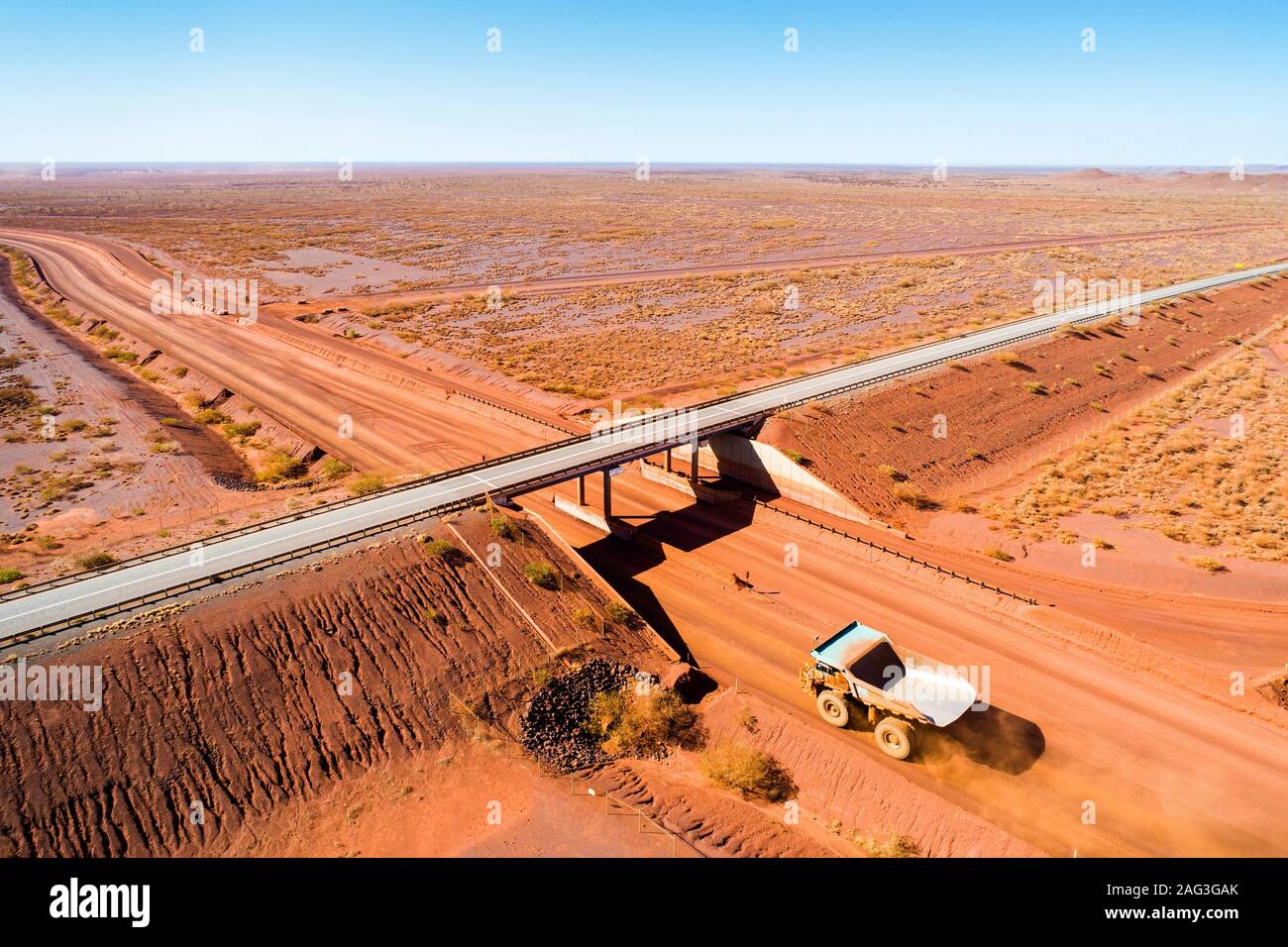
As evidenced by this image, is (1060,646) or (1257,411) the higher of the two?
(1257,411)

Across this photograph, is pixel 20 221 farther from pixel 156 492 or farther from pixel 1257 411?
pixel 1257 411

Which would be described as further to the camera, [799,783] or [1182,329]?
[1182,329]

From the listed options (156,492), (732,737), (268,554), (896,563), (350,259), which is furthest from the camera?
(350,259)

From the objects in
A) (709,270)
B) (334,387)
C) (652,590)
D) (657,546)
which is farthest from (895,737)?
(709,270)

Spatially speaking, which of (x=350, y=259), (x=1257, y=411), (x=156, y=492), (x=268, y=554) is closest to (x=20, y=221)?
(x=350, y=259)

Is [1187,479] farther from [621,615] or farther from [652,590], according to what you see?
[621,615]

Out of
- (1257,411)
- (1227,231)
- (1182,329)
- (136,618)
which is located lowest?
(136,618)

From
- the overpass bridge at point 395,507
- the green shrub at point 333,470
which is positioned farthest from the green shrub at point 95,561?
the green shrub at point 333,470
